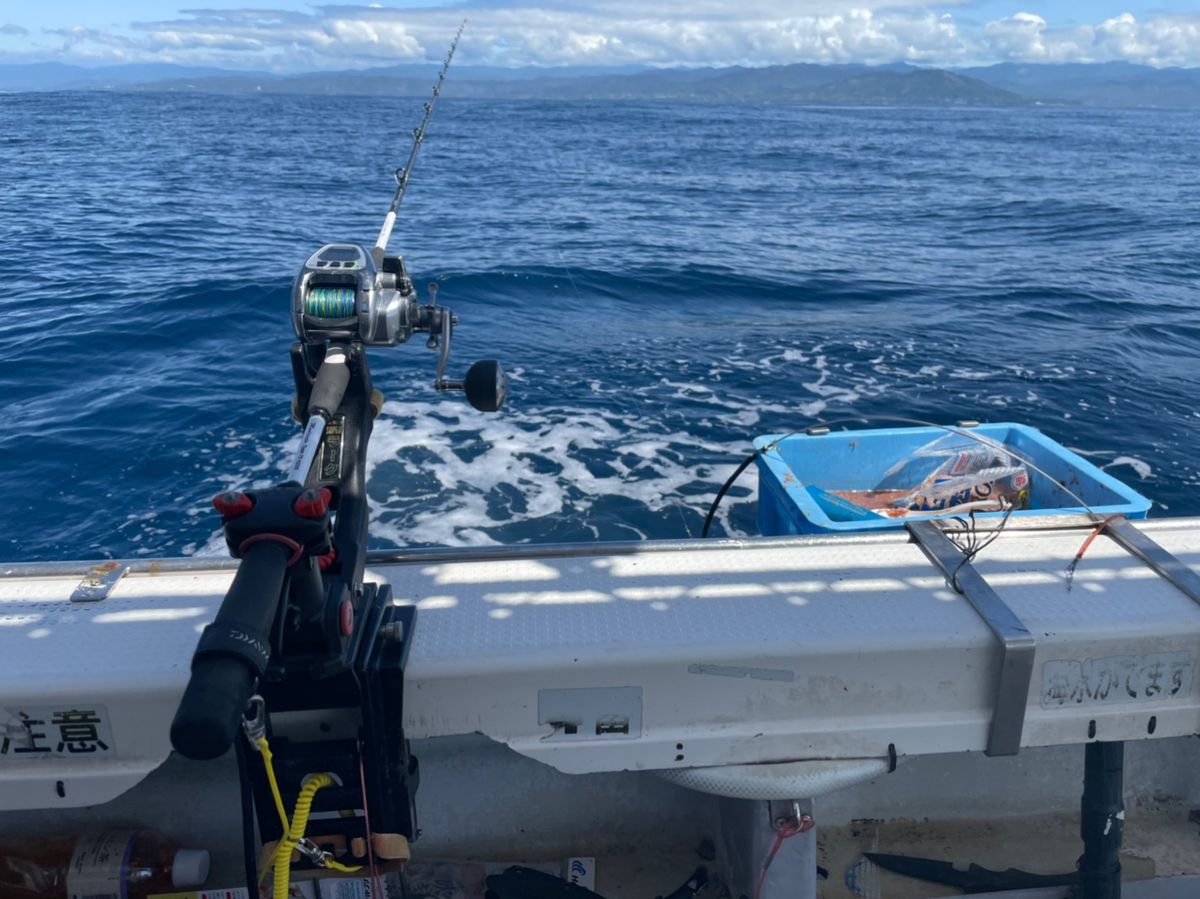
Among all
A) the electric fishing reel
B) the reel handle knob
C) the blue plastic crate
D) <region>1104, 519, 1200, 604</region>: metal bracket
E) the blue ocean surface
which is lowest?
the blue ocean surface

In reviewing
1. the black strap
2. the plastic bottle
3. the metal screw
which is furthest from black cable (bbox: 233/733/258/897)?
the plastic bottle

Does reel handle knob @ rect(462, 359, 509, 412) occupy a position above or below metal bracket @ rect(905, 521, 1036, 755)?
above

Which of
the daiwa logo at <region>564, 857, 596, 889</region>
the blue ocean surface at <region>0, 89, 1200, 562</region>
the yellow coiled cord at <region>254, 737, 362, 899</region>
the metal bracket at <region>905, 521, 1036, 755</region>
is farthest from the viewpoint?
the blue ocean surface at <region>0, 89, 1200, 562</region>

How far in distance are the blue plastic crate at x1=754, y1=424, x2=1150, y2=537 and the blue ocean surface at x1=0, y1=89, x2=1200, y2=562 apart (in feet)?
5.41

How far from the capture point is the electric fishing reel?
2398mm

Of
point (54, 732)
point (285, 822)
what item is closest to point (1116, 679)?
point (285, 822)

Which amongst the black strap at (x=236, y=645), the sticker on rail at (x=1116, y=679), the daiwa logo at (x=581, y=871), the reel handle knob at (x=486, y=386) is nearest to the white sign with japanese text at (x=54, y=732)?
the black strap at (x=236, y=645)

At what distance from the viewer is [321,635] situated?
5.77 feet

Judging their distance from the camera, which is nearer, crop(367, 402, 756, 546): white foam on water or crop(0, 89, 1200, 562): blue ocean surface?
crop(367, 402, 756, 546): white foam on water

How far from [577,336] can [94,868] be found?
27.3 feet

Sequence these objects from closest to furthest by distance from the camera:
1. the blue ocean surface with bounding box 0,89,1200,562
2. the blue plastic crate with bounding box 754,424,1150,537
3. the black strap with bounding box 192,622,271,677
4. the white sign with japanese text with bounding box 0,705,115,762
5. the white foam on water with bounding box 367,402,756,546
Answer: the black strap with bounding box 192,622,271,677
the white sign with japanese text with bounding box 0,705,115,762
the blue plastic crate with bounding box 754,424,1150,537
the white foam on water with bounding box 367,402,756,546
the blue ocean surface with bounding box 0,89,1200,562

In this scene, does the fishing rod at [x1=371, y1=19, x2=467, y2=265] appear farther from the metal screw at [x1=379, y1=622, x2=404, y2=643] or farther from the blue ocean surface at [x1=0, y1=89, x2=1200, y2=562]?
the blue ocean surface at [x1=0, y1=89, x2=1200, y2=562]

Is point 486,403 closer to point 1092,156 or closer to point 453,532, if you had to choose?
point 453,532

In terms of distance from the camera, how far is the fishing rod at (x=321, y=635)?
4.73 ft
